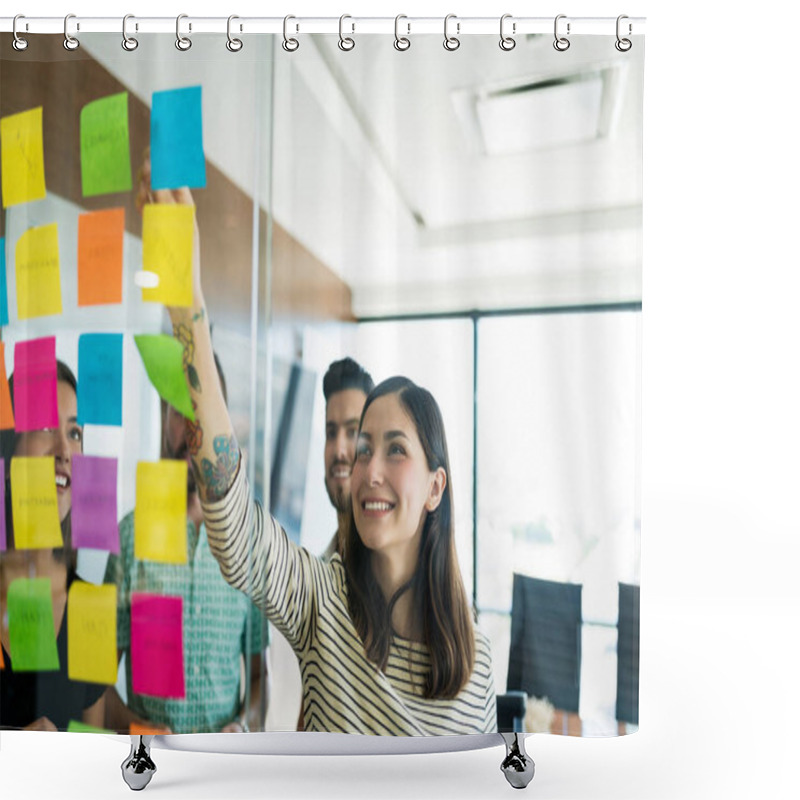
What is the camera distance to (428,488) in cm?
150

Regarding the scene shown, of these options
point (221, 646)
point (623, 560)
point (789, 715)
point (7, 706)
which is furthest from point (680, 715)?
point (7, 706)

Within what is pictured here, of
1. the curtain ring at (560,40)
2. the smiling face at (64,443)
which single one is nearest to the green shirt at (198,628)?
the smiling face at (64,443)

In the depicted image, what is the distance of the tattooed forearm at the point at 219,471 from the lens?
4.90 ft

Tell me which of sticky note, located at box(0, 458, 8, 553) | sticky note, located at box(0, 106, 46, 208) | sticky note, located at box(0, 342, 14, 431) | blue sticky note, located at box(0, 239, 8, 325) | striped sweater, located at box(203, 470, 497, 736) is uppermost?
sticky note, located at box(0, 106, 46, 208)

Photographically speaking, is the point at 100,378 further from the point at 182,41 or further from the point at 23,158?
the point at 182,41

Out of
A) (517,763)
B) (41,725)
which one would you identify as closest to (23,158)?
(41,725)

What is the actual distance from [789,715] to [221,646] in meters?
1.52

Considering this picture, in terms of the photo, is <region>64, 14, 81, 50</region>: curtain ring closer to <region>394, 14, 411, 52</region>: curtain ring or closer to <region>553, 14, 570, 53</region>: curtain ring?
<region>394, 14, 411, 52</region>: curtain ring

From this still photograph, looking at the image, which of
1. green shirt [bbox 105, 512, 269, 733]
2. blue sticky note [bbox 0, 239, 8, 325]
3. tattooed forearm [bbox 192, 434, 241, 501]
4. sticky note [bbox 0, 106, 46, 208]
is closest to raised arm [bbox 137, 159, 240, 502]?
tattooed forearm [bbox 192, 434, 241, 501]

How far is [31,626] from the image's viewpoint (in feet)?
5.09

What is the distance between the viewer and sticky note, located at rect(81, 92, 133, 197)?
151cm

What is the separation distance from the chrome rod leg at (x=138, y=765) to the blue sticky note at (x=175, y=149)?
3.59 ft

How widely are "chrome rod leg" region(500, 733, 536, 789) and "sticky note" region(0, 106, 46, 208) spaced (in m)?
1.40

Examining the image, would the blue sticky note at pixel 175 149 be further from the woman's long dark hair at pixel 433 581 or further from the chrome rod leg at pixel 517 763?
the chrome rod leg at pixel 517 763
